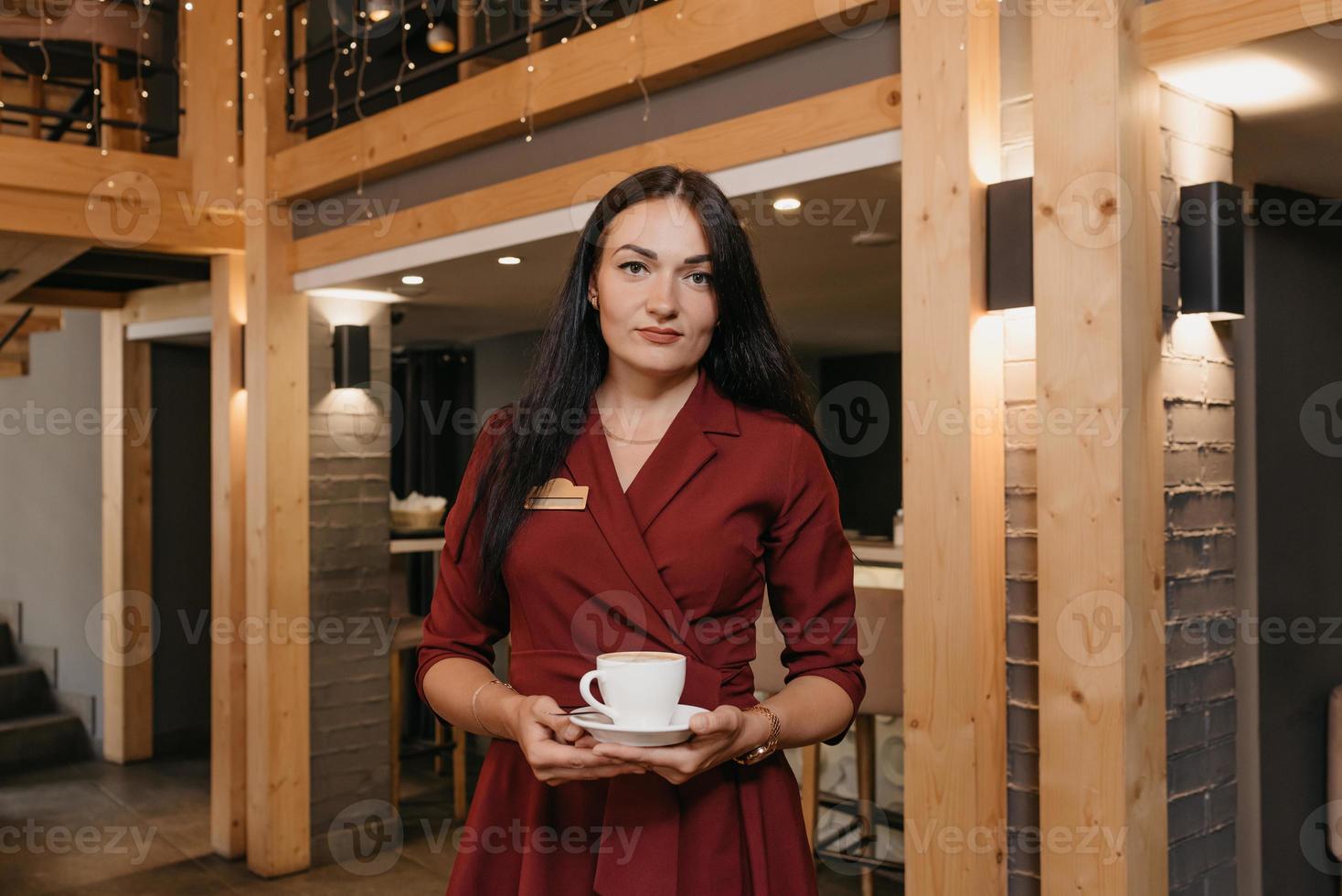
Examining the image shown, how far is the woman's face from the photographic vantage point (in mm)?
1214

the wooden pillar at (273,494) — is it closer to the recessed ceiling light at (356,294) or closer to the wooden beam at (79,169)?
the recessed ceiling light at (356,294)

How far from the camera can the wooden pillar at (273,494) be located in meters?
4.33

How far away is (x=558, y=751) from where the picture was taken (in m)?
1.06

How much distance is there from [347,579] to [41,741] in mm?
2523

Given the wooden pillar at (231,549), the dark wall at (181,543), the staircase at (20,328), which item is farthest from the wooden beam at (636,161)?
the staircase at (20,328)

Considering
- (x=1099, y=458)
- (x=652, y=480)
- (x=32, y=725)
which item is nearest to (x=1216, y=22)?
(x=1099, y=458)

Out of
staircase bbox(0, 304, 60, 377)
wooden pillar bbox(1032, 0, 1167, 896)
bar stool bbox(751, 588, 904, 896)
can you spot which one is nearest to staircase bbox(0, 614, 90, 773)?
staircase bbox(0, 304, 60, 377)

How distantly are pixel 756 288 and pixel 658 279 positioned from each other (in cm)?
13

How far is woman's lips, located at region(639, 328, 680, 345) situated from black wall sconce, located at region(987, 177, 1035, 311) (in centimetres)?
123

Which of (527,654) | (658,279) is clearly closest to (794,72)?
(658,279)

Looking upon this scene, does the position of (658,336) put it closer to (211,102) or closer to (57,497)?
(211,102)

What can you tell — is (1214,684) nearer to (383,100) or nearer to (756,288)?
(756,288)

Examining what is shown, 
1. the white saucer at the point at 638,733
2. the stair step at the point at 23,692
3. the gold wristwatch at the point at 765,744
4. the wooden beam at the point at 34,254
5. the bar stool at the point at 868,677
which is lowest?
the stair step at the point at 23,692

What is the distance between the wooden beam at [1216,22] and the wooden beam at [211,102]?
3.39 meters
